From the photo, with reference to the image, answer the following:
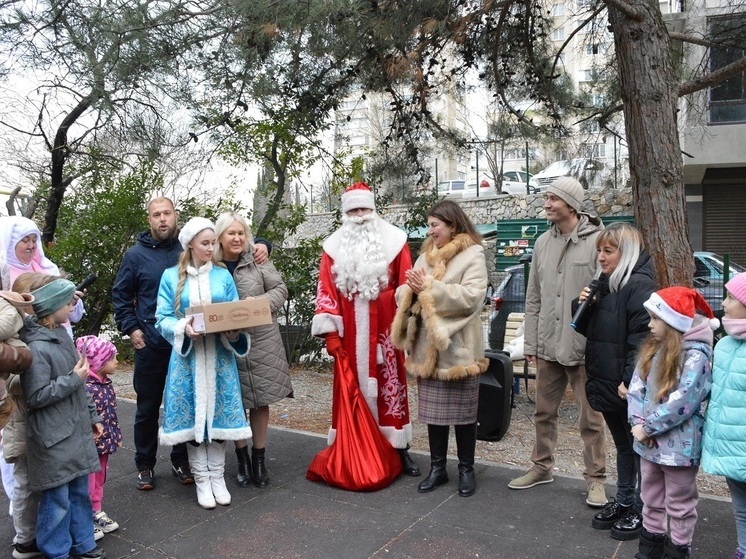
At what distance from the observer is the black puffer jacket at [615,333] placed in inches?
138

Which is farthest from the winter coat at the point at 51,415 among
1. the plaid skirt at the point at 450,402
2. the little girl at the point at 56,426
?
the plaid skirt at the point at 450,402

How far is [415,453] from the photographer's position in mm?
5238

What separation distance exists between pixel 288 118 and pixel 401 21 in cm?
227

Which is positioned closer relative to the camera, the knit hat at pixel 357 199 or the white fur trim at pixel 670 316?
the white fur trim at pixel 670 316

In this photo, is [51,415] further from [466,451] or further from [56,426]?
[466,451]

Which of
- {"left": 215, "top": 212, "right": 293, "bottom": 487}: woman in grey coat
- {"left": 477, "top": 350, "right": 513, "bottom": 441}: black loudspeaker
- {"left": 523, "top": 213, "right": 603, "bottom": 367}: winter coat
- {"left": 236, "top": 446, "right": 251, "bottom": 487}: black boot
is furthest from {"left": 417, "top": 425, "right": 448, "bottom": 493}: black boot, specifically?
{"left": 236, "top": 446, "right": 251, "bottom": 487}: black boot

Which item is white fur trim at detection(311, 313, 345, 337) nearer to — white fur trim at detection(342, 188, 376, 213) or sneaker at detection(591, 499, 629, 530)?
white fur trim at detection(342, 188, 376, 213)

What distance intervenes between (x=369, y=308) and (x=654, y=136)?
2724 millimetres

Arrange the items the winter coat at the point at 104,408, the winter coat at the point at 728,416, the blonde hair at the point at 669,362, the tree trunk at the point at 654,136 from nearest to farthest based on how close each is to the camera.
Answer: the winter coat at the point at 728,416 → the blonde hair at the point at 669,362 → the winter coat at the point at 104,408 → the tree trunk at the point at 654,136

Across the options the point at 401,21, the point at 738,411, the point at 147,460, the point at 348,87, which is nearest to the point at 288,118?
the point at 348,87

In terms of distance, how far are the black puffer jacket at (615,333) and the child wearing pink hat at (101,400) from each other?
8.60 ft

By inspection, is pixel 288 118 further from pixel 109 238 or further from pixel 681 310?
pixel 681 310

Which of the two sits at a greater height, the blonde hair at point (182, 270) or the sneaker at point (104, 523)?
the blonde hair at point (182, 270)

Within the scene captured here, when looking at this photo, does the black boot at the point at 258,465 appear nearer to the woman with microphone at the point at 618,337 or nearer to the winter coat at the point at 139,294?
the winter coat at the point at 139,294
